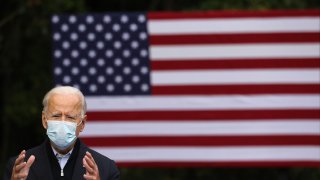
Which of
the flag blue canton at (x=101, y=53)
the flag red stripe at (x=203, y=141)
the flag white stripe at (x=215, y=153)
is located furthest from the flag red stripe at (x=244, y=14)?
the flag white stripe at (x=215, y=153)

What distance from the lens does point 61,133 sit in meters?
3.15

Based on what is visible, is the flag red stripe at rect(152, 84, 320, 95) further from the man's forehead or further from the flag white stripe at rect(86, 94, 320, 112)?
the man's forehead

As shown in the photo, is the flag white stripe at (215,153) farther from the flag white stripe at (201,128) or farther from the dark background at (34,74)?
the dark background at (34,74)

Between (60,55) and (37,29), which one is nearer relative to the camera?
(60,55)

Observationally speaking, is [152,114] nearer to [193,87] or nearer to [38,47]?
[193,87]

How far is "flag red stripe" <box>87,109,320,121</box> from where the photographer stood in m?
6.86

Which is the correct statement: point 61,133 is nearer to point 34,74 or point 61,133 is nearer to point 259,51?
point 259,51

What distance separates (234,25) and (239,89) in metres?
0.58

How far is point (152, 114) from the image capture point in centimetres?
691

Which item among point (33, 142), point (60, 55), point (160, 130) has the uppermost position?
point (60, 55)

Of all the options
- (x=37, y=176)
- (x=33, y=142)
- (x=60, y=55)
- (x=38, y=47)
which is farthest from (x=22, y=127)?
(x=37, y=176)

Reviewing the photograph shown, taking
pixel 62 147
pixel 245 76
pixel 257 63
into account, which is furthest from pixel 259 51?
pixel 62 147

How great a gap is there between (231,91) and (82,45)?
143 centimetres

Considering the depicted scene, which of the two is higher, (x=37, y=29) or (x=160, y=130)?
(x=37, y=29)
